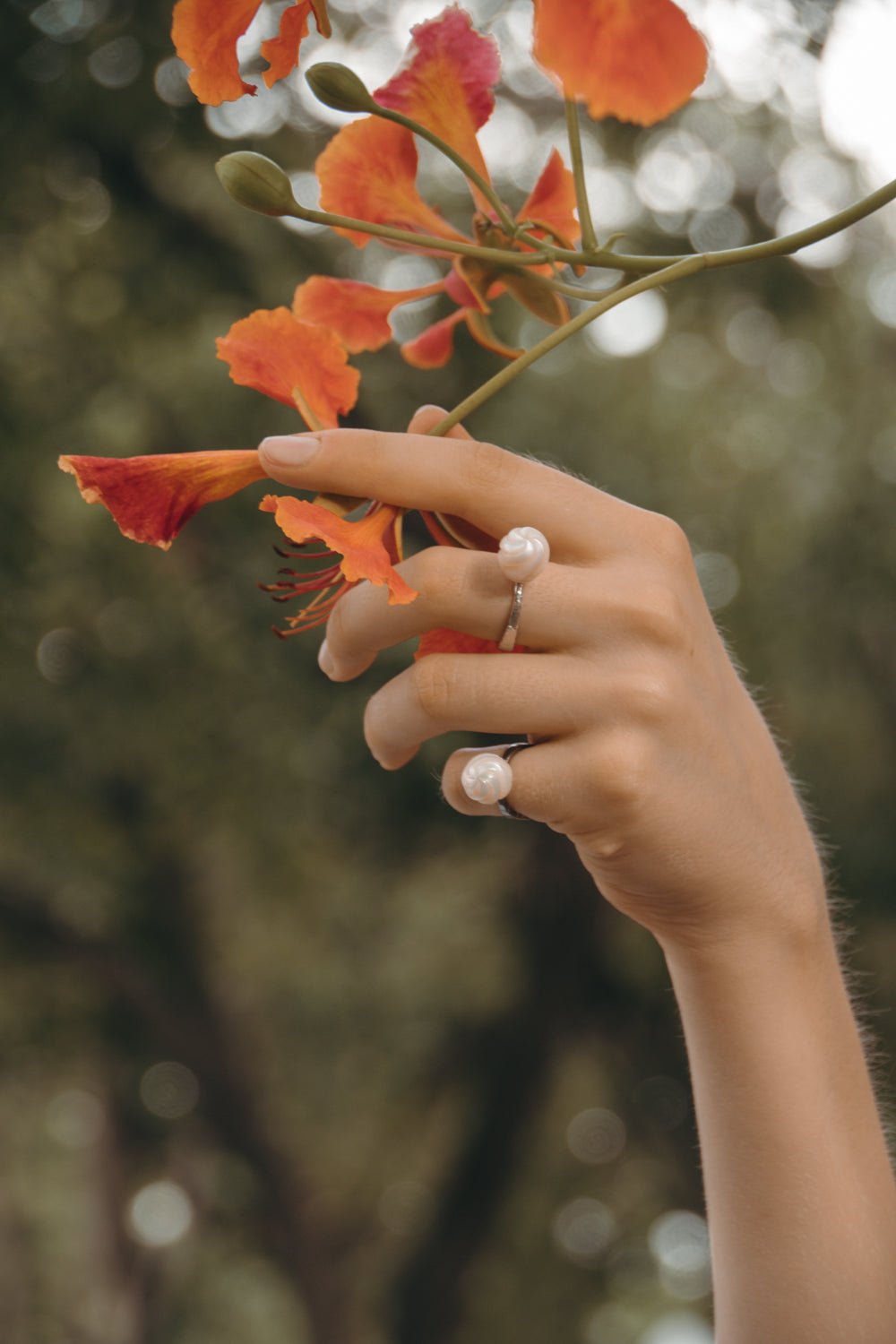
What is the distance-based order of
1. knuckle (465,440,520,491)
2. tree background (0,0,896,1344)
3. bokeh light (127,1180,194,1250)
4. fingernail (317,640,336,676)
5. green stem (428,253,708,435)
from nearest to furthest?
1. green stem (428,253,708,435)
2. knuckle (465,440,520,491)
3. fingernail (317,640,336,676)
4. tree background (0,0,896,1344)
5. bokeh light (127,1180,194,1250)

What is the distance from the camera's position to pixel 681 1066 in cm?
522

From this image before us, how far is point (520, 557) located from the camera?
20.3 inches

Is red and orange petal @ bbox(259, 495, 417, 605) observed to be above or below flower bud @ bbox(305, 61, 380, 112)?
below

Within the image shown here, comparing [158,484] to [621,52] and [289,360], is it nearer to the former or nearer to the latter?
[289,360]

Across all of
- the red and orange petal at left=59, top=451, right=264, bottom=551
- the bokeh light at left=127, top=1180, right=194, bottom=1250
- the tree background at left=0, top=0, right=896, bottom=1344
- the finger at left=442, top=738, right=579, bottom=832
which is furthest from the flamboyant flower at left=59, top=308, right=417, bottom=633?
the bokeh light at left=127, top=1180, right=194, bottom=1250

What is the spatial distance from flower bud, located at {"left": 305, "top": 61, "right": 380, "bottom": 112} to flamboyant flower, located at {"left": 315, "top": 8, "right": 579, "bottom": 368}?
0.05 metres

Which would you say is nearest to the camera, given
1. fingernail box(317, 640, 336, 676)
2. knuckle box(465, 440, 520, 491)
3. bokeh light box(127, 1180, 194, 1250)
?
knuckle box(465, 440, 520, 491)

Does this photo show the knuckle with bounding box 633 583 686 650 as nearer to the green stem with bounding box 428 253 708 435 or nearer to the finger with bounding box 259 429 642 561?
the finger with bounding box 259 429 642 561

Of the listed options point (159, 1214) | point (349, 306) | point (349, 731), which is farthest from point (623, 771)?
point (159, 1214)

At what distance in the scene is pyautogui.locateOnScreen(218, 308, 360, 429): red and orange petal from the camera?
19.7 inches

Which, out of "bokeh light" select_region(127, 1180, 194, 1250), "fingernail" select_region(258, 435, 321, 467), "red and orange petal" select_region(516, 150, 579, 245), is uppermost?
"red and orange petal" select_region(516, 150, 579, 245)

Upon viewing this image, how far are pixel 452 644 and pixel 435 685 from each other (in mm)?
37

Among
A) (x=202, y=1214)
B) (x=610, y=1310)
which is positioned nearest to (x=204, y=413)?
(x=202, y=1214)

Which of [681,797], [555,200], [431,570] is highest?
[555,200]
